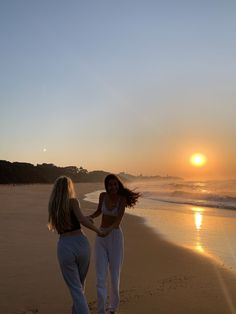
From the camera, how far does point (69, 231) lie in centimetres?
456

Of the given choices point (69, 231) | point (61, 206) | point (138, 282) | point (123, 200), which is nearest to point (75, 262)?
point (69, 231)

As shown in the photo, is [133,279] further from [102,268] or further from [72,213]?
[72,213]

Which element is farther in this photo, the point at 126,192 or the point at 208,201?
the point at 208,201

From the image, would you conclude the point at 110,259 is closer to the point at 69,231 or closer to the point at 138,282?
the point at 69,231

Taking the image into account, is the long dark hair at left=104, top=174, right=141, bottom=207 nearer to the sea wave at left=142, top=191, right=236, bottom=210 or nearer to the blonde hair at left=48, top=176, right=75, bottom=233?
the blonde hair at left=48, top=176, right=75, bottom=233

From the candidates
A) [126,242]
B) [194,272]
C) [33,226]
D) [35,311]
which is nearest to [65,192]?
[35,311]

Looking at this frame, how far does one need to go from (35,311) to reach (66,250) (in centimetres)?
184

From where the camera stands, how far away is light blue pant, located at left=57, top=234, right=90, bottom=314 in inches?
178

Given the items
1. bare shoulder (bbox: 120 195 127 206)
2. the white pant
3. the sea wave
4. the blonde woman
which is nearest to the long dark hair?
bare shoulder (bbox: 120 195 127 206)

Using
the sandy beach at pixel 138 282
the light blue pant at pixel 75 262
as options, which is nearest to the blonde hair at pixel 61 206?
the light blue pant at pixel 75 262

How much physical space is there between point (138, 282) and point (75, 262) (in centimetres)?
312

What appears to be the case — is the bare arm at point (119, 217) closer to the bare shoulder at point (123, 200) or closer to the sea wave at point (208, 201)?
the bare shoulder at point (123, 200)

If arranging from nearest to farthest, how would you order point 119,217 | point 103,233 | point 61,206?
point 61,206 → point 103,233 → point 119,217

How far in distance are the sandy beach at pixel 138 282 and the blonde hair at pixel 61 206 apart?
1.95 meters
